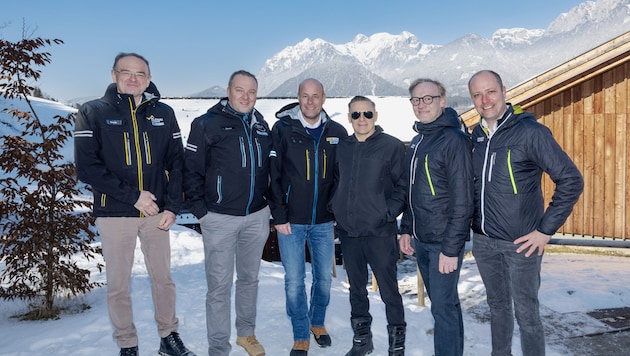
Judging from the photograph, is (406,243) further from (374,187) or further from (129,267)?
(129,267)

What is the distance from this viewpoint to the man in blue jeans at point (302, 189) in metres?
3.92

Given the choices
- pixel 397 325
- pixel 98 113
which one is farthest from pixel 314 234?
pixel 98 113

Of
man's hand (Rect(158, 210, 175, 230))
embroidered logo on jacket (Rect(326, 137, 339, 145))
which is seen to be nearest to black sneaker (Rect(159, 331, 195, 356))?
man's hand (Rect(158, 210, 175, 230))

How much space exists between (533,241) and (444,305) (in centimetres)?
82

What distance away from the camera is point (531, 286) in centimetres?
313

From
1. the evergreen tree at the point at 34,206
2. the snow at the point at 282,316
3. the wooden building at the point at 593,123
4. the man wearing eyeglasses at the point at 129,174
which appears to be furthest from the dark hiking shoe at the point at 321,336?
the wooden building at the point at 593,123

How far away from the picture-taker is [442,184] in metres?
3.29

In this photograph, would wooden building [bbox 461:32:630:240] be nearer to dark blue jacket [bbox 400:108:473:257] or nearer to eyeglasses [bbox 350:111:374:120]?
eyeglasses [bbox 350:111:374:120]

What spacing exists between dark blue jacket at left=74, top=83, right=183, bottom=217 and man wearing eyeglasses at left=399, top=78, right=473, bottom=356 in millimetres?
2027

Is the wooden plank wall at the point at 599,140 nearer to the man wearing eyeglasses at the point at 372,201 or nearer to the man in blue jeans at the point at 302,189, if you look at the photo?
the man wearing eyeglasses at the point at 372,201

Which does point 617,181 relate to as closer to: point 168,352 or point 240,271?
point 240,271

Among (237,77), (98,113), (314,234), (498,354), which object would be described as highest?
(237,77)

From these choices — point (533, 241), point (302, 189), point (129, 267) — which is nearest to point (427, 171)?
point (533, 241)

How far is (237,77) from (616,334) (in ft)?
16.0
